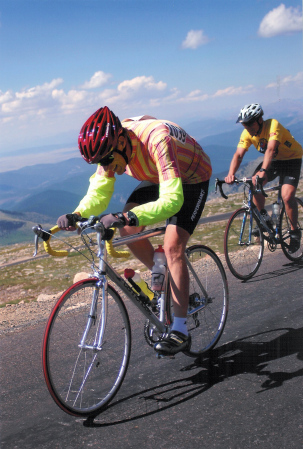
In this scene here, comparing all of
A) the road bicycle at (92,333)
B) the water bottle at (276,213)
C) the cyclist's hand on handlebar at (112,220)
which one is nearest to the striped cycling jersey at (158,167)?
the cyclist's hand on handlebar at (112,220)

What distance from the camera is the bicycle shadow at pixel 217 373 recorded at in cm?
355

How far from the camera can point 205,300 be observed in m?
4.82

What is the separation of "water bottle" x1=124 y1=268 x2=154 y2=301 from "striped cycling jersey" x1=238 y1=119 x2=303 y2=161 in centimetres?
425

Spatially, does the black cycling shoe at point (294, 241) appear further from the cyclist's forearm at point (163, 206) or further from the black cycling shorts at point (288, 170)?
the cyclist's forearm at point (163, 206)

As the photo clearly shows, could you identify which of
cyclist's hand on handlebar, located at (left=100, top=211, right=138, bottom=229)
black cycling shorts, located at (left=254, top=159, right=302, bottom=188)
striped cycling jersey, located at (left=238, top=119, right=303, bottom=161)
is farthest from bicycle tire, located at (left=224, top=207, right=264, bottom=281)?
cyclist's hand on handlebar, located at (left=100, top=211, right=138, bottom=229)

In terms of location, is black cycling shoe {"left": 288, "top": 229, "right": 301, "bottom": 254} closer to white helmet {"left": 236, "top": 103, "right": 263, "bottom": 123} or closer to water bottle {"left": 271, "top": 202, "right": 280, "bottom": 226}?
water bottle {"left": 271, "top": 202, "right": 280, "bottom": 226}

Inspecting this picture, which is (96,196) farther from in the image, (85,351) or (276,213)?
(276,213)

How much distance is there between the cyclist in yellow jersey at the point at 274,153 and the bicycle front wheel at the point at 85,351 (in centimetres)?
395

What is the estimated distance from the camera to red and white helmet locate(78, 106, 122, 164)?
3402mm

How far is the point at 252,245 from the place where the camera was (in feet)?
25.3

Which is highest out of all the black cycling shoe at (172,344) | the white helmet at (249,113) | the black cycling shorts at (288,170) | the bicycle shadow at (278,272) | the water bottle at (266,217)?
the white helmet at (249,113)

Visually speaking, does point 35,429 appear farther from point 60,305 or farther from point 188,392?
point 188,392

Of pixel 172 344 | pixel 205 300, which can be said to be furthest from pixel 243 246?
pixel 172 344

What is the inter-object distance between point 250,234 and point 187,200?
3693 millimetres
